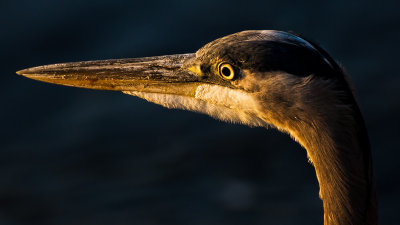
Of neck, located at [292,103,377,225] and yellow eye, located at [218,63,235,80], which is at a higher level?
yellow eye, located at [218,63,235,80]

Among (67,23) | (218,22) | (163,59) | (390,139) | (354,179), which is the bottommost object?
(354,179)

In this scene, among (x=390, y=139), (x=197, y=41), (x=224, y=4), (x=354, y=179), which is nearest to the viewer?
(x=354, y=179)

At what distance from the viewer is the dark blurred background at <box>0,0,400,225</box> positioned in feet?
17.8

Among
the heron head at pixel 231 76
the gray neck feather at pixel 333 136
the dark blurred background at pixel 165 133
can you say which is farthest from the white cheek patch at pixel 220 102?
the dark blurred background at pixel 165 133

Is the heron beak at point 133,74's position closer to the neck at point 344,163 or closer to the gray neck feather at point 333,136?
the gray neck feather at point 333,136

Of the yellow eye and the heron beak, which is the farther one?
the heron beak

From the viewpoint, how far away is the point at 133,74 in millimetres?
3182

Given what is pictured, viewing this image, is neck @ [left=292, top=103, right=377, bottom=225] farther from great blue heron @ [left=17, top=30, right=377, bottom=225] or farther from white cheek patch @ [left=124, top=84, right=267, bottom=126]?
white cheek patch @ [left=124, top=84, right=267, bottom=126]

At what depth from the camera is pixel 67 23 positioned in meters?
6.59

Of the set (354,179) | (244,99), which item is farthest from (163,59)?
(354,179)

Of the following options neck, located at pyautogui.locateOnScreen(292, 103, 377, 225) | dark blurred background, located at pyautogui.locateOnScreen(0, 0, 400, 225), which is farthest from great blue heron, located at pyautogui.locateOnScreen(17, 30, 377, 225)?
dark blurred background, located at pyautogui.locateOnScreen(0, 0, 400, 225)

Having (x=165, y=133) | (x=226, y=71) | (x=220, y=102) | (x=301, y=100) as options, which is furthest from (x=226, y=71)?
(x=165, y=133)

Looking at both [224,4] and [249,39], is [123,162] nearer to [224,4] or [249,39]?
[224,4]

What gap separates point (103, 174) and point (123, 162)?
0.86ft
